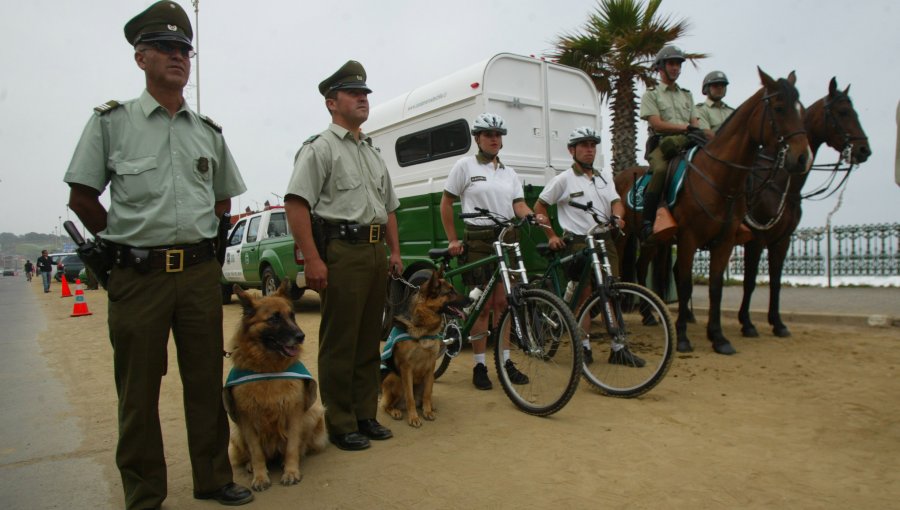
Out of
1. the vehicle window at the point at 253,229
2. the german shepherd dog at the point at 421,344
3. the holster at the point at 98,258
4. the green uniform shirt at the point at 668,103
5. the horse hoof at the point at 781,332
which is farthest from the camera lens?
the vehicle window at the point at 253,229

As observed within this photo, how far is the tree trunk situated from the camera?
47.2 feet

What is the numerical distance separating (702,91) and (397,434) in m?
6.38

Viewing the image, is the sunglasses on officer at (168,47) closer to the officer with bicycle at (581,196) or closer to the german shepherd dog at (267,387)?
the german shepherd dog at (267,387)

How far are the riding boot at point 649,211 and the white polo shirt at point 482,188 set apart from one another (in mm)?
2163

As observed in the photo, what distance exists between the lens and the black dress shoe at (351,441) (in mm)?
3703

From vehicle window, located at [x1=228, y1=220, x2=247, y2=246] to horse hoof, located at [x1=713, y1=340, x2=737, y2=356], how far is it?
10654 mm

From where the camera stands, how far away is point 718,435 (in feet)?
12.2

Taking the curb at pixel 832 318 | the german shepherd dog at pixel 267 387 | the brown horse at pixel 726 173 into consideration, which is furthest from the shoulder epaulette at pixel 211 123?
the curb at pixel 832 318

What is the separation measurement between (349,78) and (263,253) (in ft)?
29.4

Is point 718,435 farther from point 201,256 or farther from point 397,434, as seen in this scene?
point 201,256

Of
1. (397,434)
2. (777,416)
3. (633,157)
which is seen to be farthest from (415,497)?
(633,157)

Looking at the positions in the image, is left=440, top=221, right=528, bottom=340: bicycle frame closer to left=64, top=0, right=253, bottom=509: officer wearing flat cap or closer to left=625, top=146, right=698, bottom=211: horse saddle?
left=64, top=0, right=253, bottom=509: officer wearing flat cap

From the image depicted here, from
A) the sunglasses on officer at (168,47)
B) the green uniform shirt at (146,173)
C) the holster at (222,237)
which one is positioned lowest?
the holster at (222,237)

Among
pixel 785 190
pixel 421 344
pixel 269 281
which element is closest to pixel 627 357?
pixel 421 344
